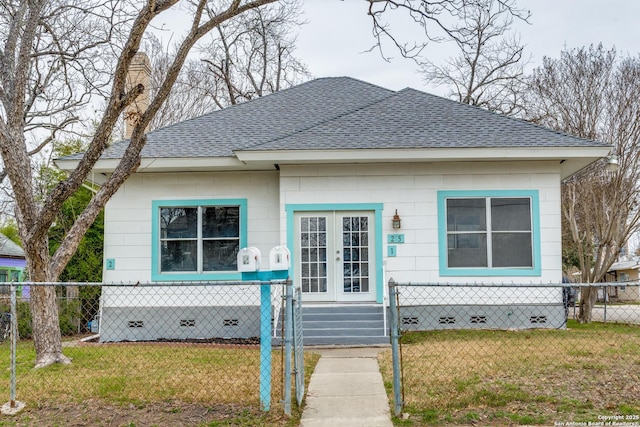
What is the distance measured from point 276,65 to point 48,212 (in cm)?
2125

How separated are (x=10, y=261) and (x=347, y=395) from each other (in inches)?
986

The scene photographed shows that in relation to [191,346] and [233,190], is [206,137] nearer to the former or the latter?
[233,190]

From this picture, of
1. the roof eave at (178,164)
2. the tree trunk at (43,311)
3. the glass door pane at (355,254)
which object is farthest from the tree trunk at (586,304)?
the tree trunk at (43,311)

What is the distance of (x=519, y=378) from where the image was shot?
248 inches

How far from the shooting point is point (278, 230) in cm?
1177

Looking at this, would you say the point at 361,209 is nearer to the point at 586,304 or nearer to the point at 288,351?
the point at 288,351

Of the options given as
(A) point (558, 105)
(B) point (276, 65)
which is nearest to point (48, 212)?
(A) point (558, 105)

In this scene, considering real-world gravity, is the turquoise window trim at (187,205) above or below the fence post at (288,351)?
above

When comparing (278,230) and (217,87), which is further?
(217,87)

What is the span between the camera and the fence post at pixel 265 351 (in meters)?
5.24

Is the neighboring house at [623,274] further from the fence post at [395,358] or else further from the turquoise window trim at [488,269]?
the fence post at [395,358]

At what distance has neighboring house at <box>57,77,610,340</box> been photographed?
11008mm

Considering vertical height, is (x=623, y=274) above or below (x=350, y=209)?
below

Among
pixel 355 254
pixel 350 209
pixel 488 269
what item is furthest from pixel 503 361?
pixel 350 209
